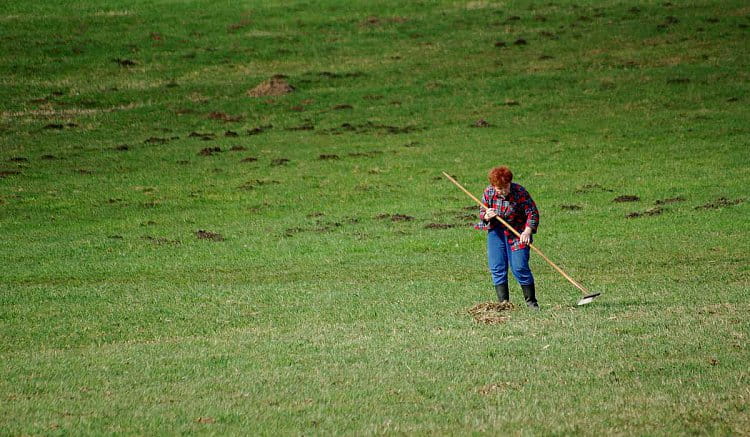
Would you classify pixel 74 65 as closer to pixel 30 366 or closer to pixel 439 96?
pixel 439 96

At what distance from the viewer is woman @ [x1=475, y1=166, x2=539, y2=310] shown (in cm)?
1534

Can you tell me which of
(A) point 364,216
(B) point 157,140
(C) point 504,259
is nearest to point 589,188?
(A) point 364,216

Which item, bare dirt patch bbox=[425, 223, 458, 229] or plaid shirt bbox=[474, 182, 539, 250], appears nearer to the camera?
plaid shirt bbox=[474, 182, 539, 250]

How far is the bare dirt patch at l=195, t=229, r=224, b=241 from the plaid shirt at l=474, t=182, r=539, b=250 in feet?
42.6

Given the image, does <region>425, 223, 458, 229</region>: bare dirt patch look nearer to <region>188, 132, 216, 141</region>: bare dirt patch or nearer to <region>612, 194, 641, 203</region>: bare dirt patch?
<region>612, 194, 641, 203</region>: bare dirt patch

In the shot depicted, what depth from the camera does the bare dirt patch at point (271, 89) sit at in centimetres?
4969

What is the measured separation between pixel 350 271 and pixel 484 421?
511 inches

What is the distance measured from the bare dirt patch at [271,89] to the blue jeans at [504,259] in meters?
35.1

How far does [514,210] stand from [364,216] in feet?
47.7

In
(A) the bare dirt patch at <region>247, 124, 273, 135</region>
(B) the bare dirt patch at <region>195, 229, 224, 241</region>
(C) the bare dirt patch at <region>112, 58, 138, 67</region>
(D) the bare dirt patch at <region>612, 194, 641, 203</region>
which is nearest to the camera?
(B) the bare dirt patch at <region>195, 229, 224, 241</region>

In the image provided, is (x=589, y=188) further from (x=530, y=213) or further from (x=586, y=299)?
(x=530, y=213)

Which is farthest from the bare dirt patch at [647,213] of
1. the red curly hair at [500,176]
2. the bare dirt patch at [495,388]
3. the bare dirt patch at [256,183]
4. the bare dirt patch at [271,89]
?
the bare dirt patch at [271,89]

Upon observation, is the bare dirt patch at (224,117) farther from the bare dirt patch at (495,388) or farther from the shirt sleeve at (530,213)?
the bare dirt patch at (495,388)

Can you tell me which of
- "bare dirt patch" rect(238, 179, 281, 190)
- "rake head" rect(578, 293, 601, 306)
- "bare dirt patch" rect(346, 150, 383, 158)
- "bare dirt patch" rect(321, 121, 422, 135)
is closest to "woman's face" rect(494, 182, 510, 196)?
"rake head" rect(578, 293, 601, 306)
